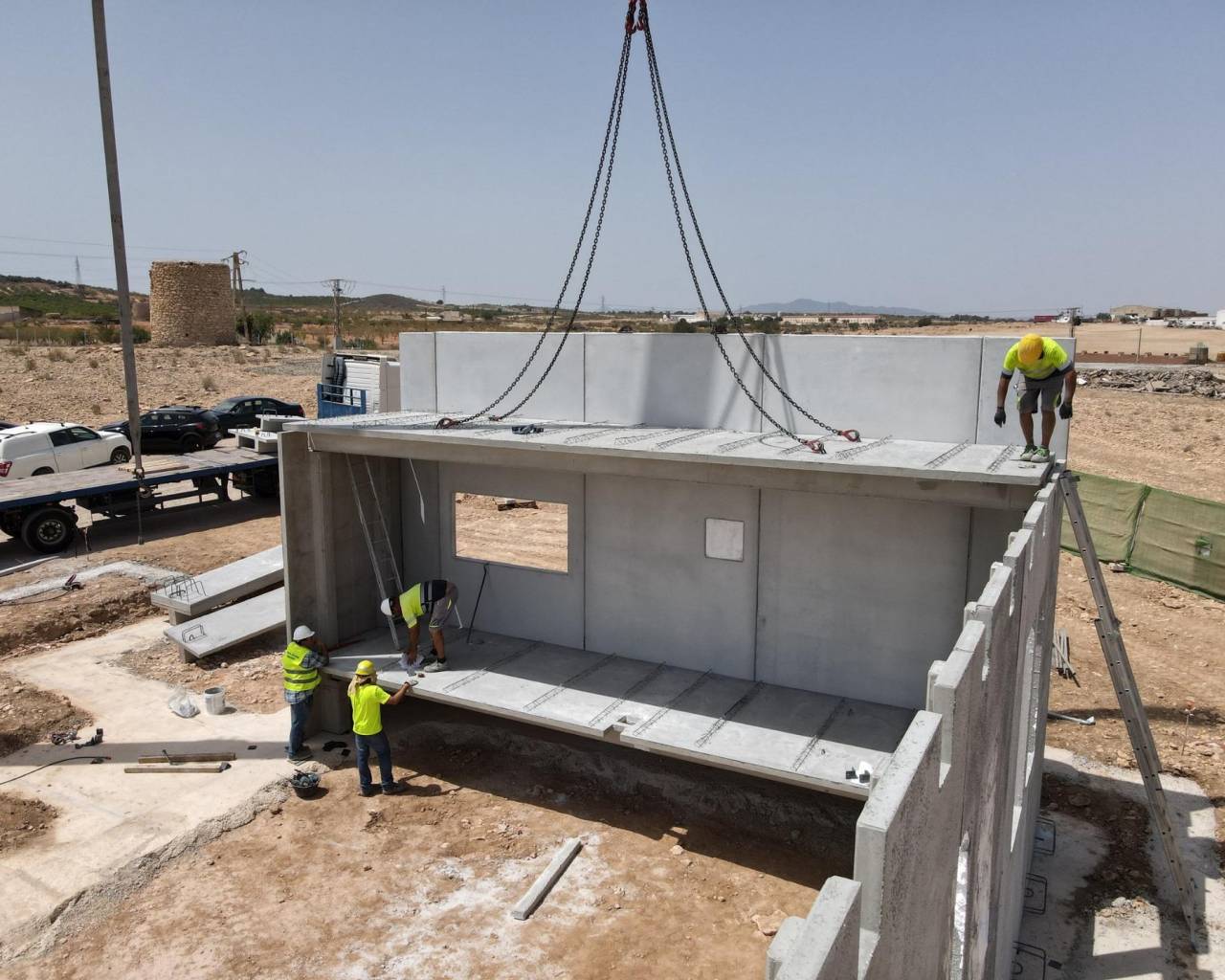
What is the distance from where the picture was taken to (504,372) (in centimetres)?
1264

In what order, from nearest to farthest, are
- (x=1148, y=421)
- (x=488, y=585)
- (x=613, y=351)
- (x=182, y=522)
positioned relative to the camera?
(x=613, y=351), (x=488, y=585), (x=182, y=522), (x=1148, y=421)

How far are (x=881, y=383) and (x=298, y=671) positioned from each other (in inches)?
303

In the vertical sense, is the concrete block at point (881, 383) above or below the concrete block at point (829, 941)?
above

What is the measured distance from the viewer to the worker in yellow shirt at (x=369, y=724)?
1031 cm

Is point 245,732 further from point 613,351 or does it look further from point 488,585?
point 613,351

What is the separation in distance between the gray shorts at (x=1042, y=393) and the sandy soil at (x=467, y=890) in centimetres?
503

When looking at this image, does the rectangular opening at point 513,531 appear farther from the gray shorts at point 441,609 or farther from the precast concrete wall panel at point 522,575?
the gray shorts at point 441,609

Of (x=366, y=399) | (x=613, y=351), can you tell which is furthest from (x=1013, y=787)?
(x=366, y=399)

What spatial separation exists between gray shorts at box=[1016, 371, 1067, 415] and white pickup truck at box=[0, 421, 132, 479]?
22.2 metres

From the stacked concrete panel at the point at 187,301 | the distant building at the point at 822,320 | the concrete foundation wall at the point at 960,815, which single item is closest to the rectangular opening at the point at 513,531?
the concrete foundation wall at the point at 960,815

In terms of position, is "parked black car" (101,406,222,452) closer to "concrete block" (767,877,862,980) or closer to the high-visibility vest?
the high-visibility vest

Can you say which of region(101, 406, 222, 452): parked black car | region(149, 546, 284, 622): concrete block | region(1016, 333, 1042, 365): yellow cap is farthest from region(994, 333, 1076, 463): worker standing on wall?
region(101, 406, 222, 452): parked black car

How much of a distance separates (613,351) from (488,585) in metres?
3.71

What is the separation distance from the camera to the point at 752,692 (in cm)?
1038
